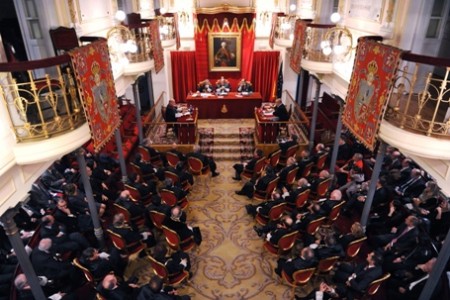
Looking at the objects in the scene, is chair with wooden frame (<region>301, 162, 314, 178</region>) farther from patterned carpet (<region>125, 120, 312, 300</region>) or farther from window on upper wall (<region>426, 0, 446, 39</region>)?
window on upper wall (<region>426, 0, 446, 39</region>)

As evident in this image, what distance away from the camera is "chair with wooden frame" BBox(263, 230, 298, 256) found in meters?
6.37

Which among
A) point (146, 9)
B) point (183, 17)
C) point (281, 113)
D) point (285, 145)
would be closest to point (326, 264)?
point (285, 145)

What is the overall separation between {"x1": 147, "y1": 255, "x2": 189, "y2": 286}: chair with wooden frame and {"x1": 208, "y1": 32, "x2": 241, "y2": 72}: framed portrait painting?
444 inches

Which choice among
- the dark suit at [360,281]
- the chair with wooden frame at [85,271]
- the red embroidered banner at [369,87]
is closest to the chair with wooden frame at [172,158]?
the chair with wooden frame at [85,271]

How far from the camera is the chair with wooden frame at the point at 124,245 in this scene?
642cm

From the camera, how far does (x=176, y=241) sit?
21.6ft

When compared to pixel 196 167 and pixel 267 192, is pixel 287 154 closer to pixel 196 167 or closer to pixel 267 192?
pixel 267 192

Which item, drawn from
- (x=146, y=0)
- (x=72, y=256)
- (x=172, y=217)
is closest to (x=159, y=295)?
(x=172, y=217)

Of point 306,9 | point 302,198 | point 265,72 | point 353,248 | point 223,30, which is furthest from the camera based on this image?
point 265,72

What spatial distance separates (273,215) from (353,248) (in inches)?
70.2

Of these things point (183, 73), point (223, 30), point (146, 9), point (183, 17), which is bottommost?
point (183, 73)

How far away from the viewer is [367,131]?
17.3 ft

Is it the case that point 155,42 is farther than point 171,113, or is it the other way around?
point 171,113

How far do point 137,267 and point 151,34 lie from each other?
635 cm
